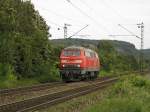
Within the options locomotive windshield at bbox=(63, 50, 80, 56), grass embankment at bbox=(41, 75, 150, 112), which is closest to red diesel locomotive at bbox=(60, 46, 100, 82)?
locomotive windshield at bbox=(63, 50, 80, 56)

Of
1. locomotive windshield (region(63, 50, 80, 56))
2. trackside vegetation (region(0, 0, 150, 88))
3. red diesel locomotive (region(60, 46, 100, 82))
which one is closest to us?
trackside vegetation (region(0, 0, 150, 88))

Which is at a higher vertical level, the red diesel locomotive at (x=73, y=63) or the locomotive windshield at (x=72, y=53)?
the locomotive windshield at (x=72, y=53)

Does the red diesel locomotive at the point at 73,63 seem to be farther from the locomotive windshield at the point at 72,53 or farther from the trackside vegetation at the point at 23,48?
the trackside vegetation at the point at 23,48

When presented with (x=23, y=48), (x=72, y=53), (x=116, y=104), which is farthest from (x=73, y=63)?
(x=116, y=104)

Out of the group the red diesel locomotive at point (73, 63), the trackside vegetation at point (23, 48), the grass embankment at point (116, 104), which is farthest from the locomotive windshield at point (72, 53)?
the grass embankment at point (116, 104)

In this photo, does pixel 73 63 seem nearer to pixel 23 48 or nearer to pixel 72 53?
pixel 72 53

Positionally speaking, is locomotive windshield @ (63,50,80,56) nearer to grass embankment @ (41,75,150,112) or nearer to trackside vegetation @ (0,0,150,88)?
trackside vegetation @ (0,0,150,88)

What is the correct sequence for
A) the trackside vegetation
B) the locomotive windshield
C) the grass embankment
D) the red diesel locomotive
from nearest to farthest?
the grass embankment, the trackside vegetation, the red diesel locomotive, the locomotive windshield

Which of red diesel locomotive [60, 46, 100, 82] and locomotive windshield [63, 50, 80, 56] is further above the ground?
locomotive windshield [63, 50, 80, 56]

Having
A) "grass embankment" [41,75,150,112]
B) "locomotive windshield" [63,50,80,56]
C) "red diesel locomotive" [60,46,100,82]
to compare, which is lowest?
"grass embankment" [41,75,150,112]

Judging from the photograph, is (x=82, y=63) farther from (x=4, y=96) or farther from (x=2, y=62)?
(x=4, y=96)

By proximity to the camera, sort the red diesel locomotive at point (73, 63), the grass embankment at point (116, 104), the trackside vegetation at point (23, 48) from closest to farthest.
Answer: the grass embankment at point (116, 104), the trackside vegetation at point (23, 48), the red diesel locomotive at point (73, 63)

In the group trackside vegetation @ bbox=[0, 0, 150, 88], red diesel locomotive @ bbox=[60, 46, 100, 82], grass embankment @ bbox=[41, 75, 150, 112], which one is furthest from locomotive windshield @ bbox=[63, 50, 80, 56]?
grass embankment @ bbox=[41, 75, 150, 112]

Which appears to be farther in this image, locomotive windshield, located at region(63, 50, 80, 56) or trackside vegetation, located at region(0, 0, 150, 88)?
locomotive windshield, located at region(63, 50, 80, 56)
